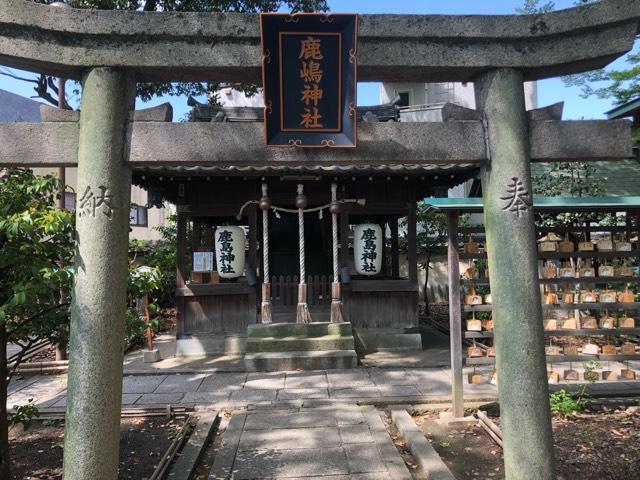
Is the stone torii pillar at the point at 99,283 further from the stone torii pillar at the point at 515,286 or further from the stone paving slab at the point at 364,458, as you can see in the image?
the stone torii pillar at the point at 515,286

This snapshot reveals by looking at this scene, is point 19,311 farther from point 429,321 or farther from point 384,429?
point 429,321

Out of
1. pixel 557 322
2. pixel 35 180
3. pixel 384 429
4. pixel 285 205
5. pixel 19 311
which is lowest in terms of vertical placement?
pixel 384 429

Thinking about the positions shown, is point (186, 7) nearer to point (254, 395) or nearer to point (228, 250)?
point (228, 250)

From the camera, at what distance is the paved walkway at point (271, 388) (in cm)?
636

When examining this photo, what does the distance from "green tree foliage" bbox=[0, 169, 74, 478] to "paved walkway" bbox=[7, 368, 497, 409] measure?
108 inches

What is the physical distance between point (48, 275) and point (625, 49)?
509cm

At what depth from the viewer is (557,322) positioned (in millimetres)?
5652

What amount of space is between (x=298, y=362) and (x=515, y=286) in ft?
18.2

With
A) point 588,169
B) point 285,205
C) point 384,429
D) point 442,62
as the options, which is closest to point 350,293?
point 285,205

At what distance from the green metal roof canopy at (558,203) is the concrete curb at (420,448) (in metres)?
2.88

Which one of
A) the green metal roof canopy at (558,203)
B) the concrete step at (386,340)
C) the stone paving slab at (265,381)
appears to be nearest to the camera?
the green metal roof canopy at (558,203)

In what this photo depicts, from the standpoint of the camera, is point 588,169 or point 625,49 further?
point 588,169

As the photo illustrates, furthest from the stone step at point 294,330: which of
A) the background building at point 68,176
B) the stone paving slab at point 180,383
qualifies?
the background building at point 68,176

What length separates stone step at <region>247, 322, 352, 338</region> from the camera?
27.9 ft
